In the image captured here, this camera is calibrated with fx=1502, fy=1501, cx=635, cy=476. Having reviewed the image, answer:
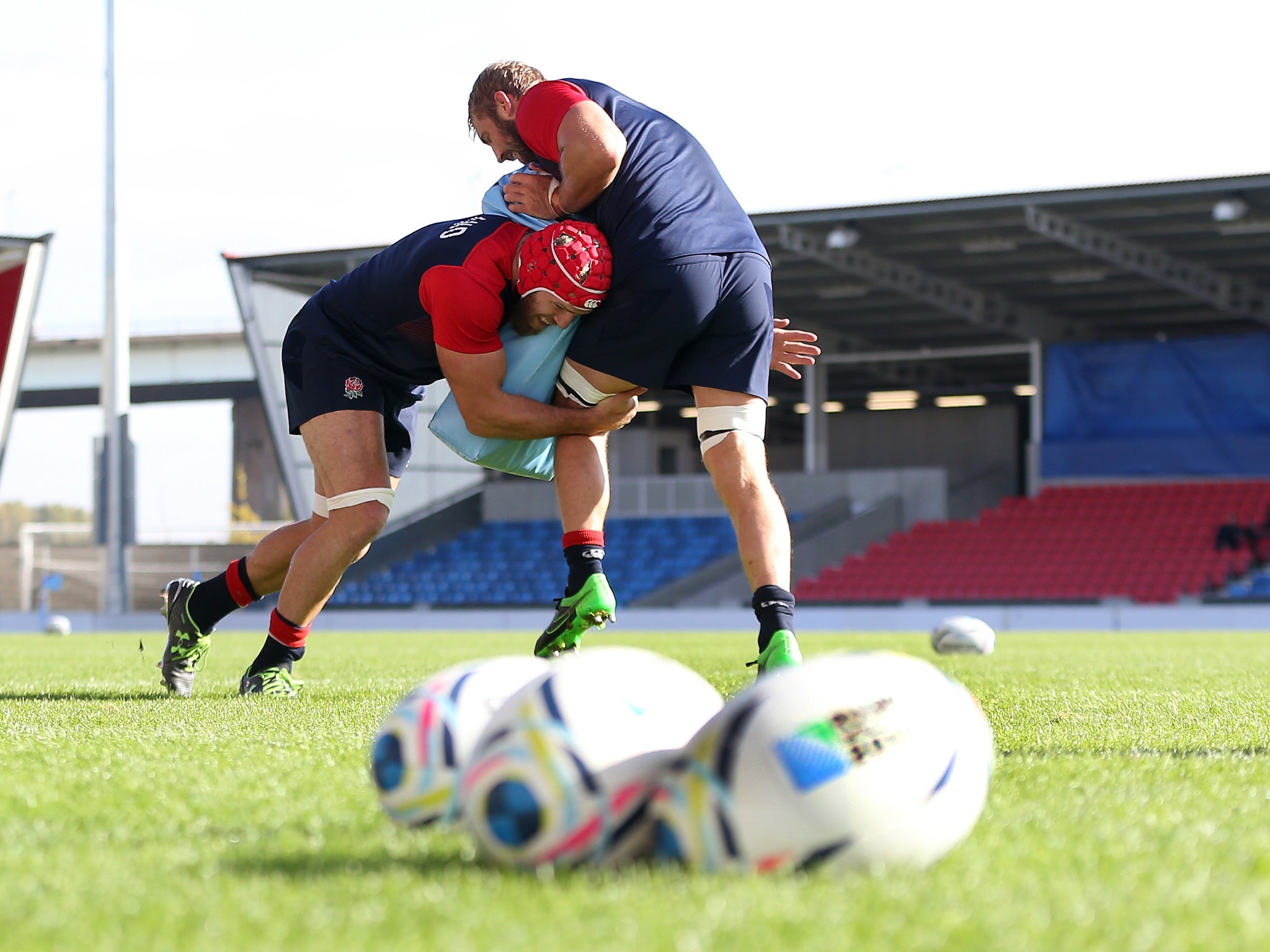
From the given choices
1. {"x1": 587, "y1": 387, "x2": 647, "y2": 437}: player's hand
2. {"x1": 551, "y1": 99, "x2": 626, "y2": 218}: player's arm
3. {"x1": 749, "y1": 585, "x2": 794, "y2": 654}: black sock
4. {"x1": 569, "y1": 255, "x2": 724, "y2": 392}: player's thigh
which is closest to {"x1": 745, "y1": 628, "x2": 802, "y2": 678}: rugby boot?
{"x1": 749, "y1": 585, "x2": 794, "y2": 654}: black sock

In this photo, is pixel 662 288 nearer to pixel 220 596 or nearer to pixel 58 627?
pixel 220 596

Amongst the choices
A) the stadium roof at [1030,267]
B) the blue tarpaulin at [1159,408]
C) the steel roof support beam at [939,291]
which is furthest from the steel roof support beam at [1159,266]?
the steel roof support beam at [939,291]

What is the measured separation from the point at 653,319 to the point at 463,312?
0.57 metres

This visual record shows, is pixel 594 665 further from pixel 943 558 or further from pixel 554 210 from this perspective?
pixel 943 558

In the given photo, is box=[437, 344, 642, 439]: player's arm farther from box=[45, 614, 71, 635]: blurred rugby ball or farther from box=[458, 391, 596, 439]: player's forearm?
box=[45, 614, 71, 635]: blurred rugby ball

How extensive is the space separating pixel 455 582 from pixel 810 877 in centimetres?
3157

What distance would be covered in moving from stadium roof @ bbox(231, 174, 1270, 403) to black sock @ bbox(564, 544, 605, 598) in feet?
70.1

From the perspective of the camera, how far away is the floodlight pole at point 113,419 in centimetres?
2538

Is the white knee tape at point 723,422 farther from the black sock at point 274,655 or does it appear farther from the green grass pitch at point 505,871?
the black sock at point 274,655

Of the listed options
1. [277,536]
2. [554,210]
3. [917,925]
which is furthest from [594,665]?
[277,536]

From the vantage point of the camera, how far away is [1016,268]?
29.7 meters

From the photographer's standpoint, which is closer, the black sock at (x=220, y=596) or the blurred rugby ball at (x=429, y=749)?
the blurred rugby ball at (x=429, y=749)

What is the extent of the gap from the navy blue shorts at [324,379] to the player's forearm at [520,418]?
1.80 feet

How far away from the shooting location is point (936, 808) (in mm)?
2127
